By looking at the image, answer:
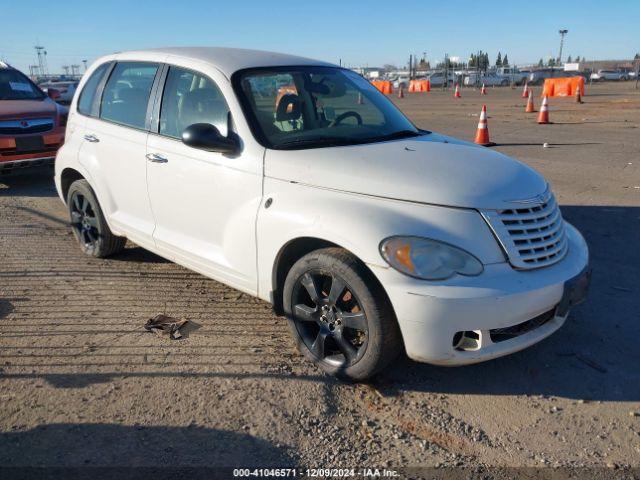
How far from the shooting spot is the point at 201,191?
12.9 ft

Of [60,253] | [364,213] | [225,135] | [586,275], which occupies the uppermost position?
[225,135]

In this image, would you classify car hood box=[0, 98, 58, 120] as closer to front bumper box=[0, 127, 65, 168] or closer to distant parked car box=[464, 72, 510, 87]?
front bumper box=[0, 127, 65, 168]

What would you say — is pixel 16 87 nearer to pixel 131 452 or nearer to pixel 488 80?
pixel 131 452

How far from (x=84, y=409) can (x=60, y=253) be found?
2.94 metres

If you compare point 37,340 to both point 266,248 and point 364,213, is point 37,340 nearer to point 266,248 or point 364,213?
point 266,248

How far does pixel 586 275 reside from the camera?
3.41 metres

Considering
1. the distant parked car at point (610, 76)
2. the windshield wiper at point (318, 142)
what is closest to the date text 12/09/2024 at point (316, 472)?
the windshield wiper at point (318, 142)

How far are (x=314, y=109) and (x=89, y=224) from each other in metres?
2.55

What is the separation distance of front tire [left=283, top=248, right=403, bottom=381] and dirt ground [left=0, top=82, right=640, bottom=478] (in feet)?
0.54

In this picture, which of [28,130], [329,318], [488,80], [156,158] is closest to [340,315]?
[329,318]

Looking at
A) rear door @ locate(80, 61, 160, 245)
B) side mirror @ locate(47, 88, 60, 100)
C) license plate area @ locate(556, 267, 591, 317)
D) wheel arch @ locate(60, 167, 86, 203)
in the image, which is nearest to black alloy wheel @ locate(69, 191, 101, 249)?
wheel arch @ locate(60, 167, 86, 203)

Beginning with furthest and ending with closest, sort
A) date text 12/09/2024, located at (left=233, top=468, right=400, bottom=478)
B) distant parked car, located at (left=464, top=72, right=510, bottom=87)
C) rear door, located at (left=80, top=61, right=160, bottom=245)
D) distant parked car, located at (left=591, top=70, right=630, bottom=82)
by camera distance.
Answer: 1. distant parked car, located at (left=591, top=70, right=630, bottom=82)
2. distant parked car, located at (left=464, top=72, right=510, bottom=87)
3. rear door, located at (left=80, top=61, right=160, bottom=245)
4. date text 12/09/2024, located at (left=233, top=468, right=400, bottom=478)

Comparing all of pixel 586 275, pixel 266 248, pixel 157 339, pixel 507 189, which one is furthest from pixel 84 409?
pixel 586 275

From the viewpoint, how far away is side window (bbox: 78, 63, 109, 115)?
5.21 meters
